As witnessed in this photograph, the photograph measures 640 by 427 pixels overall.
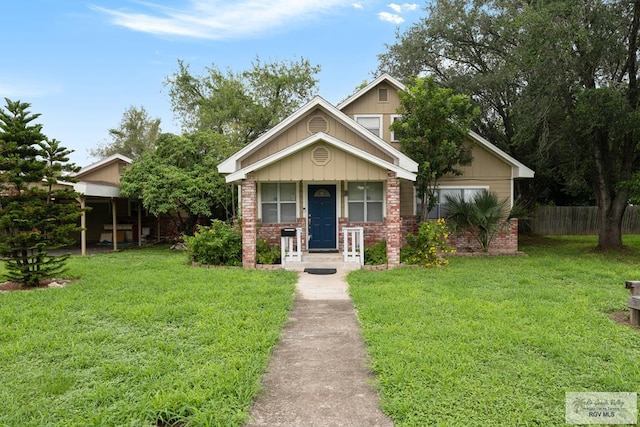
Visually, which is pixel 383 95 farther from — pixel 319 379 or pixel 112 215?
pixel 112 215

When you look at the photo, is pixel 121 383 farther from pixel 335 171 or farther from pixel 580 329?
pixel 335 171

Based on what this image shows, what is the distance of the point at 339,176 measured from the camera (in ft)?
32.7

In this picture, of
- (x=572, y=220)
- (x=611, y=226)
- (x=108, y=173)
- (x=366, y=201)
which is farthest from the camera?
(x=572, y=220)

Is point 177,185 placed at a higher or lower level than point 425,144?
lower

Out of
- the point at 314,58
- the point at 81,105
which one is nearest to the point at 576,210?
the point at 314,58

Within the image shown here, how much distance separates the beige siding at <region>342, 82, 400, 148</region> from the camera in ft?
44.0

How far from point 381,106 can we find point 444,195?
12.1 feet

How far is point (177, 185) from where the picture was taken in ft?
47.1

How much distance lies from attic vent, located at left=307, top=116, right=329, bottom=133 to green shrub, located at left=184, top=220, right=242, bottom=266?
405 centimetres

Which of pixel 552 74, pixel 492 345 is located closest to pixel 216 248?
pixel 492 345

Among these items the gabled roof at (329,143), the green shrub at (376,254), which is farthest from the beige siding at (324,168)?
the green shrub at (376,254)

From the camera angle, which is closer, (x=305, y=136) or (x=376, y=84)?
(x=305, y=136)

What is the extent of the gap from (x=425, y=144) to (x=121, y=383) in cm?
1033

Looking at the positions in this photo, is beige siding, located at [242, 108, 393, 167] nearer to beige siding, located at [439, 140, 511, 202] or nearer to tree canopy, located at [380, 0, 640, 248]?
beige siding, located at [439, 140, 511, 202]
